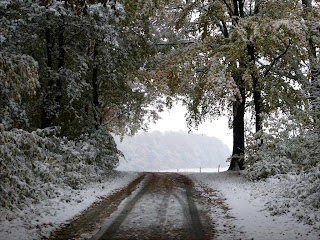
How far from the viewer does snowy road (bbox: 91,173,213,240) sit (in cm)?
754

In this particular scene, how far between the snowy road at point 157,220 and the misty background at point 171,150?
96.2 meters

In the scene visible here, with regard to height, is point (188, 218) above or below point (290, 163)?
below

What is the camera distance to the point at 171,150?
139125 mm

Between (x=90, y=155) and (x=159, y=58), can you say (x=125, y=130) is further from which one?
(x=90, y=155)

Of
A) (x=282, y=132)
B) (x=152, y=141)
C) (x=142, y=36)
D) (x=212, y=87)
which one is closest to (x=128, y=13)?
(x=142, y=36)

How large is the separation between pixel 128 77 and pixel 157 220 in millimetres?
13295

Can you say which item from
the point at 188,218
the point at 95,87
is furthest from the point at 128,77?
the point at 188,218

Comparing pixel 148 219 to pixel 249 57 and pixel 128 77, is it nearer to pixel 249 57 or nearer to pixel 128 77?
pixel 249 57

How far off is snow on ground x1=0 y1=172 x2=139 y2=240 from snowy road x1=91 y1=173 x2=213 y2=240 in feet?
4.46

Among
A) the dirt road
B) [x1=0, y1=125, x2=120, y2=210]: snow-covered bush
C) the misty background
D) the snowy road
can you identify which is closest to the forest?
[x1=0, y1=125, x2=120, y2=210]: snow-covered bush

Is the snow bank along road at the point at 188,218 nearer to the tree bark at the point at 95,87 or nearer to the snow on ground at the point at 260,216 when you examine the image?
the snow on ground at the point at 260,216

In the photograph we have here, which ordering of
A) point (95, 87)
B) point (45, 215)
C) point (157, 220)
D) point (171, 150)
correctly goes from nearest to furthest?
point (157, 220) < point (45, 215) < point (95, 87) < point (171, 150)

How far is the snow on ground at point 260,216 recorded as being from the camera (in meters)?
7.45

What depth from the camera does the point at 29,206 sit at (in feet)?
30.5
